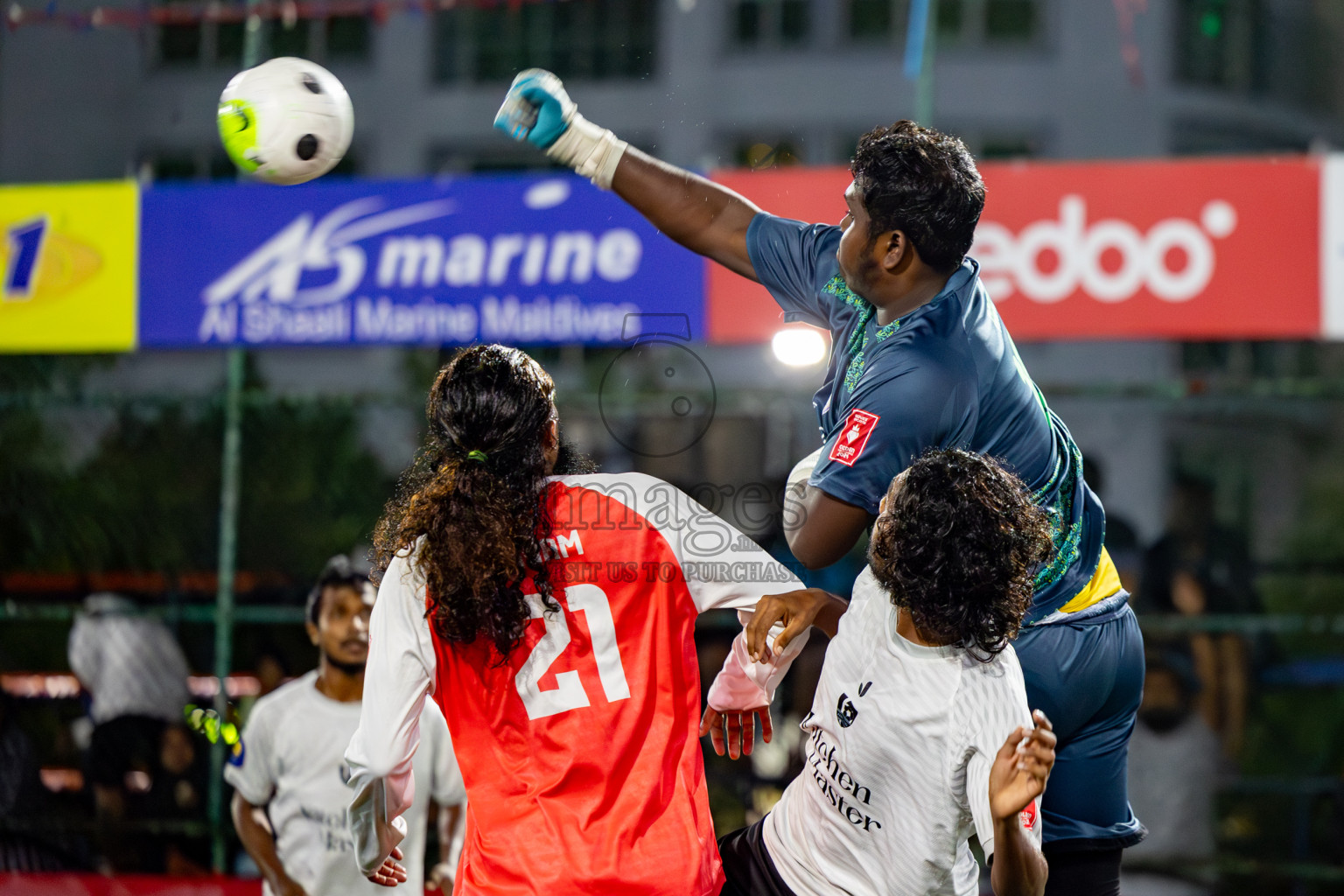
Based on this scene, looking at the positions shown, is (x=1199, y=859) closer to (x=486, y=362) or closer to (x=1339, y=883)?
(x=1339, y=883)

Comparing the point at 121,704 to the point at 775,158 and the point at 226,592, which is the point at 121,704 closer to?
the point at 226,592

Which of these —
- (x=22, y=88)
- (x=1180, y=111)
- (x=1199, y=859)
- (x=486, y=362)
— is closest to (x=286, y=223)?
(x=22, y=88)

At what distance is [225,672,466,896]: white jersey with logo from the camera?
13.4 feet

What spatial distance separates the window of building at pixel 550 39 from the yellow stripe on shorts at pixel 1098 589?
6.33 m

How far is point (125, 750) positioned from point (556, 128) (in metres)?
4.47

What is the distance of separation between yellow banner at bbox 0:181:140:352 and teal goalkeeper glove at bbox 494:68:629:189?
3.81m

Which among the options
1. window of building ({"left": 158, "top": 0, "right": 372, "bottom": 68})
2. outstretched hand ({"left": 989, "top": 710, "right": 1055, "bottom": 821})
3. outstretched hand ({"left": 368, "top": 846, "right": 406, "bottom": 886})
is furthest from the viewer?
window of building ({"left": 158, "top": 0, "right": 372, "bottom": 68})

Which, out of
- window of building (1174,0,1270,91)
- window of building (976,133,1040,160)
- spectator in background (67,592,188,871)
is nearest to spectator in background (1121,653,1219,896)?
spectator in background (67,592,188,871)

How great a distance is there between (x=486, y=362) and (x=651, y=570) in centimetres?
46

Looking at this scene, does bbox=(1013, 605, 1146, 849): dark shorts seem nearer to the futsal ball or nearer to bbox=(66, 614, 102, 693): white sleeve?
the futsal ball

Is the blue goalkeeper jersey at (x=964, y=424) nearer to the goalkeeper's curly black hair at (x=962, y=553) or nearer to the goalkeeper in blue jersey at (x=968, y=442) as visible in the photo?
the goalkeeper in blue jersey at (x=968, y=442)

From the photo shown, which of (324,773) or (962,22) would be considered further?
(962,22)

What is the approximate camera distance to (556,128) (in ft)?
8.93

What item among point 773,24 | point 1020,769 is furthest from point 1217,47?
point 1020,769
